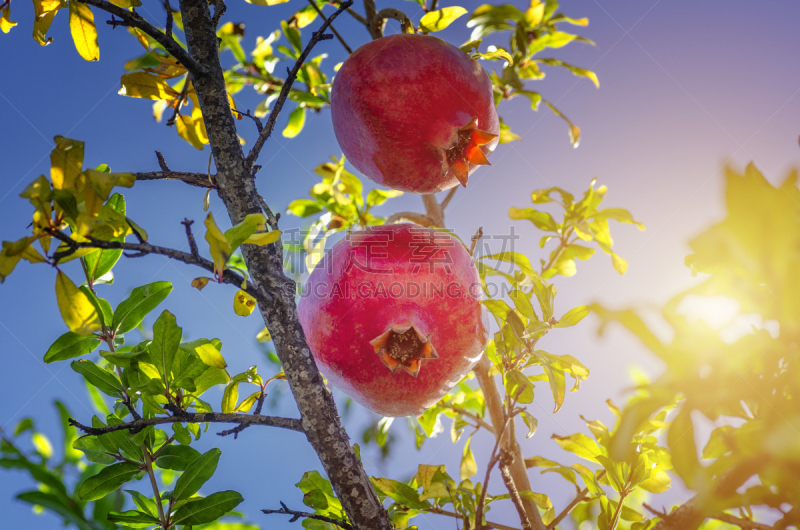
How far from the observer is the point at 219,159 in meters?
0.86

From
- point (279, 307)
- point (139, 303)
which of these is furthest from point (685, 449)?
Answer: point (139, 303)

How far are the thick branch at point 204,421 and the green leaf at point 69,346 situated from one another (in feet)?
0.77

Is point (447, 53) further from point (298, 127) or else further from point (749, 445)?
point (298, 127)

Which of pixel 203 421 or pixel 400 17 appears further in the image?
pixel 400 17

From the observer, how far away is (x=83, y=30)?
1.04m

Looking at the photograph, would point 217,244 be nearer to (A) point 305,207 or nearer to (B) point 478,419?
(B) point 478,419

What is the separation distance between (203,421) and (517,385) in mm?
576

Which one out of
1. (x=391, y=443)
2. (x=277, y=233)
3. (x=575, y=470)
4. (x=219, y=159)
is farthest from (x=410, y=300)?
(x=391, y=443)

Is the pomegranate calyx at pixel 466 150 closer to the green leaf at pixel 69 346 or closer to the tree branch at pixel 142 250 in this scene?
the tree branch at pixel 142 250

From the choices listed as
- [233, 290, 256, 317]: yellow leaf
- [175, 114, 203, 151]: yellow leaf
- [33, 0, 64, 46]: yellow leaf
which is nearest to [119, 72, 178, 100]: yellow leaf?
[175, 114, 203, 151]: yellow leaf

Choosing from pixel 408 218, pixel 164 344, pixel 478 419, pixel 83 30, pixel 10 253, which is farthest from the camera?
pixel 478 419

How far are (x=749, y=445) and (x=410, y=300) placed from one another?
0.52 metres

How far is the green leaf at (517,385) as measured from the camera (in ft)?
2.70

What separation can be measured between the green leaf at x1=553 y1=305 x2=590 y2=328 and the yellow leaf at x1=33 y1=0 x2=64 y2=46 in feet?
4.27
